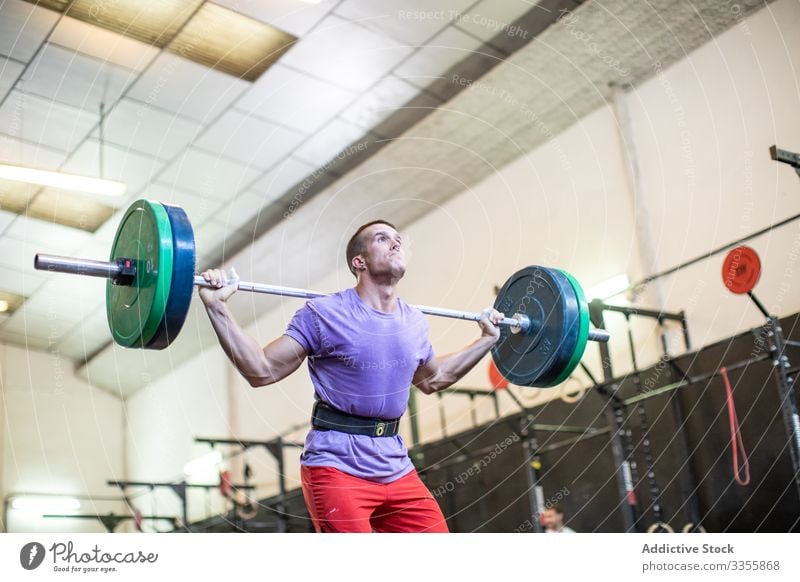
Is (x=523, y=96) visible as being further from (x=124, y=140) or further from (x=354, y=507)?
(x=354, y=507)

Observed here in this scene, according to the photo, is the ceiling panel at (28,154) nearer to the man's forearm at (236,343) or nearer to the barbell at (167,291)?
the barbell at (167,291)

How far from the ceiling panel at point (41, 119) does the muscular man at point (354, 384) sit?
4.14 meters

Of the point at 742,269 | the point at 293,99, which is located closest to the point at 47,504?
the point at 293,99

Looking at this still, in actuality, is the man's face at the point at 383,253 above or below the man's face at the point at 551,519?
above

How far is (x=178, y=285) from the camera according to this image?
245 centimetres

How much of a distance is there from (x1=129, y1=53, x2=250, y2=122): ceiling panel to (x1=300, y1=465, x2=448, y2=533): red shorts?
4.11 meters

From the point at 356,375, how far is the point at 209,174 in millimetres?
4926

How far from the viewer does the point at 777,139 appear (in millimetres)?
5473

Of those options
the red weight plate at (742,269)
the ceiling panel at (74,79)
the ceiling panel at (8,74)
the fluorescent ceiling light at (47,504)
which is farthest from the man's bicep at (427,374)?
the fluorescent ceiling light at (47,504)

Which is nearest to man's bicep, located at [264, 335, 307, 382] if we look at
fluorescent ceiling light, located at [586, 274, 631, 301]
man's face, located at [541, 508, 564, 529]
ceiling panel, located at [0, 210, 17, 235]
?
man's face, located at [541, 508, 564, 529]

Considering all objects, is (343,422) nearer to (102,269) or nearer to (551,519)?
(102,269)

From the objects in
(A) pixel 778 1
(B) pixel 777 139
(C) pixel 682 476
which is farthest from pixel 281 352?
(A) pixel 778 1

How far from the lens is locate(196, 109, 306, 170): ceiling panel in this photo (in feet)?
22.2

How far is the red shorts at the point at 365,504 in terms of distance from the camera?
8.26ft
